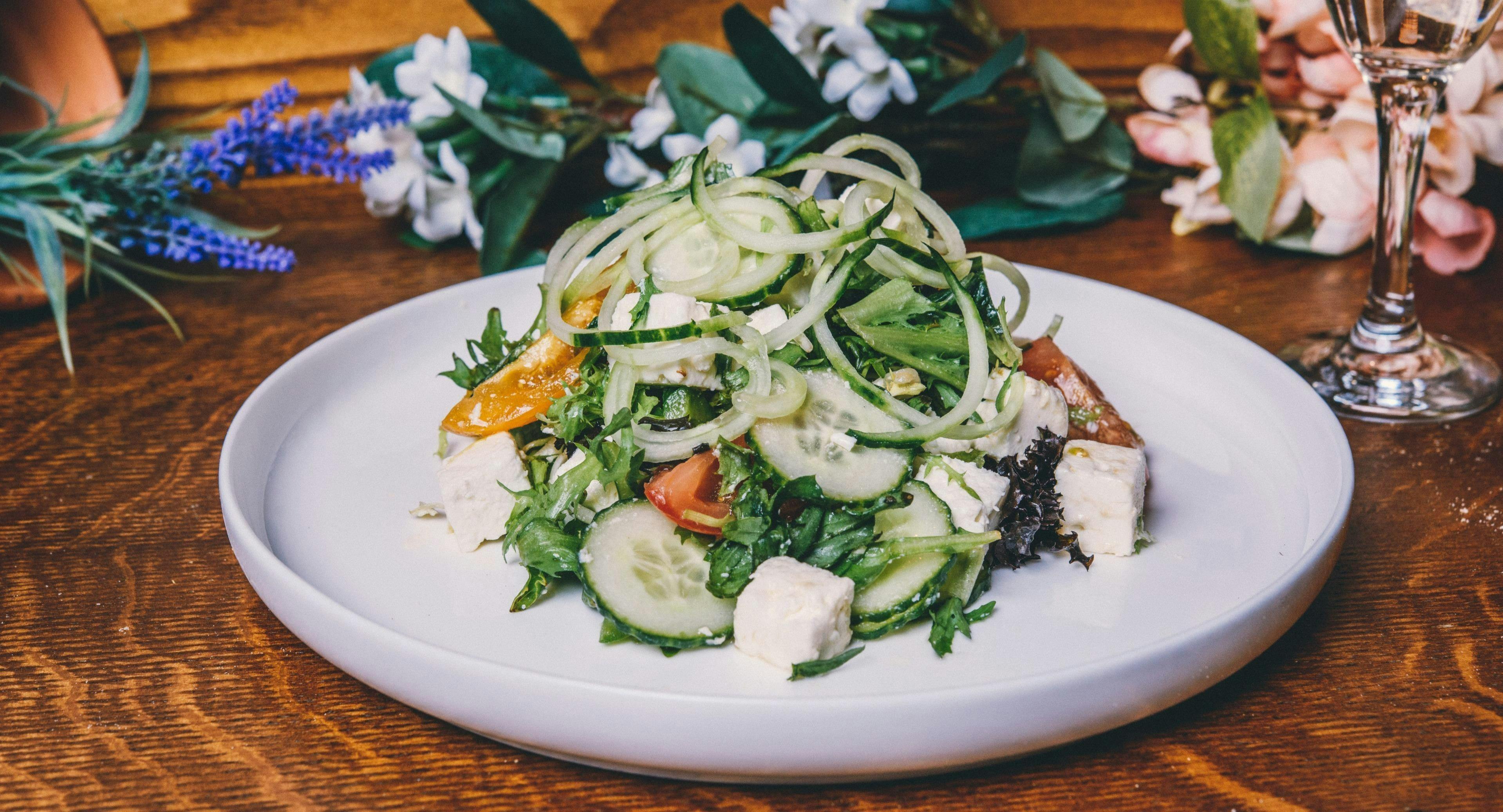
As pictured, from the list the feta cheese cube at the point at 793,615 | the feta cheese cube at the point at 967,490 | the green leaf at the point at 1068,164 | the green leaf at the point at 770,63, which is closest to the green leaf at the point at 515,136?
the green leaf at the point at 770,63

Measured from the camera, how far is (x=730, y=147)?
3.20m

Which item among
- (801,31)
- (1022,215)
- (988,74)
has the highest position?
(801,31)

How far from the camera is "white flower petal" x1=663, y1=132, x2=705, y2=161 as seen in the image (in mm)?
3154

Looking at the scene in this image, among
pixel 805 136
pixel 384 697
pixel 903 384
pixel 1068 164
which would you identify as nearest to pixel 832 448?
pixel 903 384

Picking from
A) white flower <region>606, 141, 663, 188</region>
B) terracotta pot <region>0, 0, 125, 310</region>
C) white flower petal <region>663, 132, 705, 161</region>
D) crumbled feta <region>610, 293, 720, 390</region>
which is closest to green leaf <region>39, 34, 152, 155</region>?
terracotta pot <region>0, 0, 125, 310</region>

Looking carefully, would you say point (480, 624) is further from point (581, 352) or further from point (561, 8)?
point (561, 8)

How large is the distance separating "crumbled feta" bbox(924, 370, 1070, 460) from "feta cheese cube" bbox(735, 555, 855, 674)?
1.11ft

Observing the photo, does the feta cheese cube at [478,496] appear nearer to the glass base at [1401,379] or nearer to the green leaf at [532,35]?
A: the glass base at [1401,379]

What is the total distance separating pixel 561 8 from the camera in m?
3.98

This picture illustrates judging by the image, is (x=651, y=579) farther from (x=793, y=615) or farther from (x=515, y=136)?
(x=515, y=136)

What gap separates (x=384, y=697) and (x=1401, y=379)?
2.03 metres

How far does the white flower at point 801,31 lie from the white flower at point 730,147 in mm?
239

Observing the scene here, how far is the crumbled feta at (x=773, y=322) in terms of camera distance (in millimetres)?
1788

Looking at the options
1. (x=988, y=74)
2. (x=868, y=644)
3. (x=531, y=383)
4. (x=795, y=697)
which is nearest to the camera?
(x=795, y=697)
